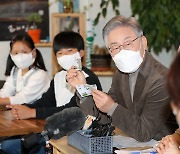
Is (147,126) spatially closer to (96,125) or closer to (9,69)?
(96,125)

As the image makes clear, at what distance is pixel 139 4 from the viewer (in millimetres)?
5070

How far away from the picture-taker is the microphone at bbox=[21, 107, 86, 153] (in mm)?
2188

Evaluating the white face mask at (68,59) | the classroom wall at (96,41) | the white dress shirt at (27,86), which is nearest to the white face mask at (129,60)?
the white face mask at (68,59)

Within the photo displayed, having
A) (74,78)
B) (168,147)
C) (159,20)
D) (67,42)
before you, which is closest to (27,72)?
(67,42)

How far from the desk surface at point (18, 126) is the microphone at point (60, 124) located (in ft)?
2.87

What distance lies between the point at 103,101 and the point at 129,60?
261mm

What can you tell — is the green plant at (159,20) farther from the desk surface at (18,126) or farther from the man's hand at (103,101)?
the man's hand at (103,101)

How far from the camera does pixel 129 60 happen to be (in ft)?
8.57

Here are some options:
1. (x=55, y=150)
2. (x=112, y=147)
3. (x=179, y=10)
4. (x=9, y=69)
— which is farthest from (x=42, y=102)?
(x=179, y=10)

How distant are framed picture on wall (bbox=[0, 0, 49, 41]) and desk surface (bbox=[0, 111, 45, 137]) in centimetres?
218

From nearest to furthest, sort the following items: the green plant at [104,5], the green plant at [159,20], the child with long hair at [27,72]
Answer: the child with long hair at [27,72] < the green plant at [159,20] < the green plant at [104,5]

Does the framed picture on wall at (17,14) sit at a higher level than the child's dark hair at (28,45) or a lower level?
higher

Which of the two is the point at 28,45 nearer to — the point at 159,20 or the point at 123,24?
the point at 159,20

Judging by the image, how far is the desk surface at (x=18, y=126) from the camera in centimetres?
308
